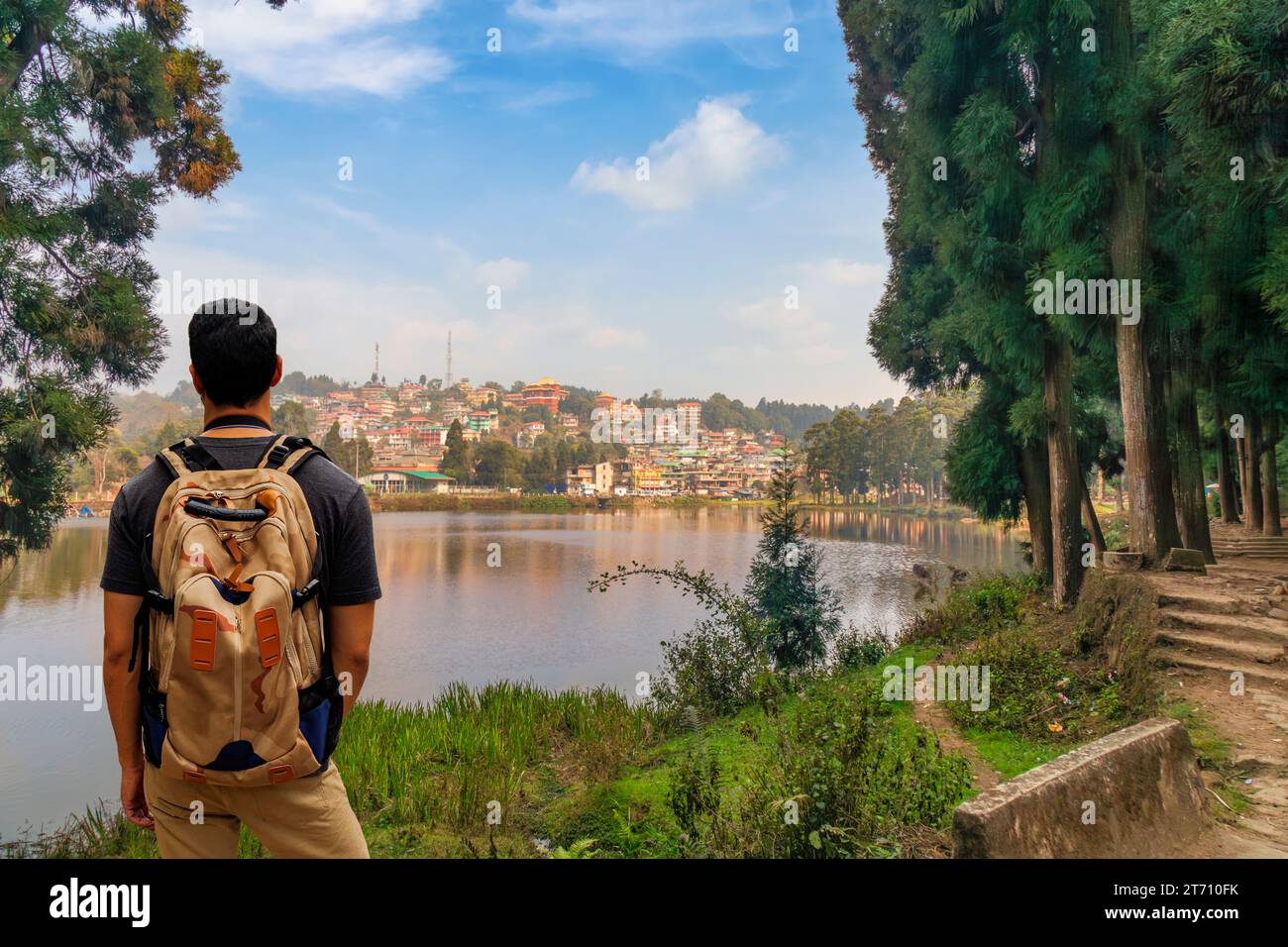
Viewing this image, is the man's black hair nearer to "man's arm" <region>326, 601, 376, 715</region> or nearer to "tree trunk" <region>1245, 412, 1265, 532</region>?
"man's arm" <region>326, 601, 376, 715</region>

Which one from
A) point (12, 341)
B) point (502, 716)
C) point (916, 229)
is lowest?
point (502, 716)

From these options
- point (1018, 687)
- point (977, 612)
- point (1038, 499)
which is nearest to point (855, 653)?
point (977, 612)

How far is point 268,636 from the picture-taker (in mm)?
1600

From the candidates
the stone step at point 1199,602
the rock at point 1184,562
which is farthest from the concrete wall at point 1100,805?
the rock at point 1184,562

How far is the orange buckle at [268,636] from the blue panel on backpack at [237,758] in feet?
0.59

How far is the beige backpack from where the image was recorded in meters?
1.58

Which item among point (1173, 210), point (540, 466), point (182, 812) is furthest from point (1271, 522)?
point (540, 466)

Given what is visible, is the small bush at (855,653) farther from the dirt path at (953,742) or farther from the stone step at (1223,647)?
the stone step at (1223,647)

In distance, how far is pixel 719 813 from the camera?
174 inches

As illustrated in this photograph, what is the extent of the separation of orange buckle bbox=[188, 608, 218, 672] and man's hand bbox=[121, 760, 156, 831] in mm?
462

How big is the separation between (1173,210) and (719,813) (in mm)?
9346

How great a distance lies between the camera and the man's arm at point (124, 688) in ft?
5.61
